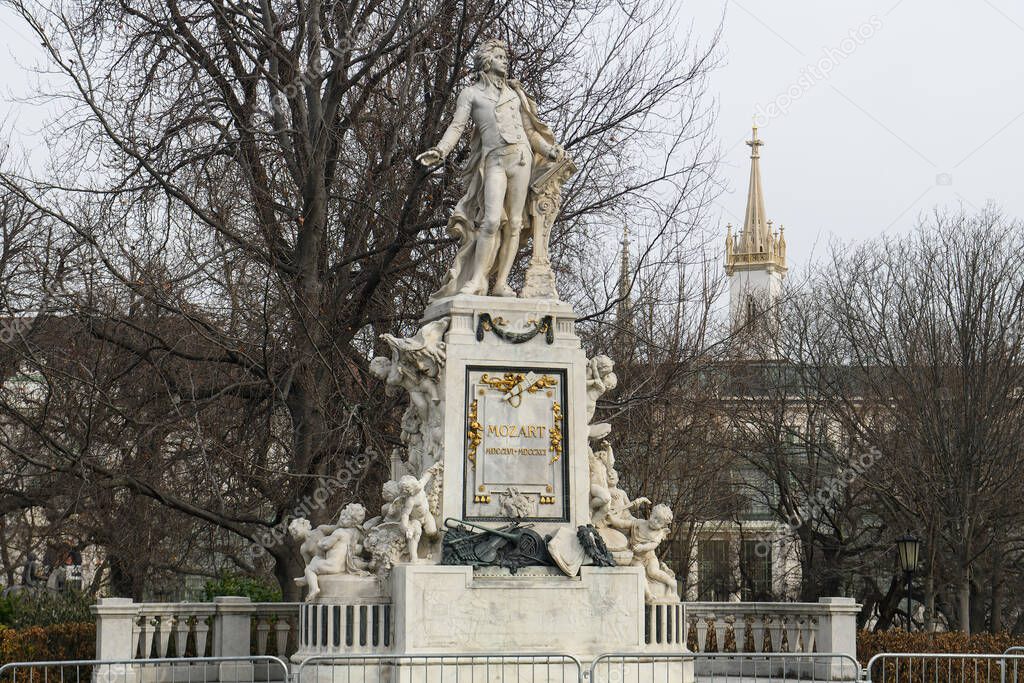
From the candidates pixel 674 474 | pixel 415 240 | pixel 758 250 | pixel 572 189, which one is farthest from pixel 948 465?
pixel 758 250

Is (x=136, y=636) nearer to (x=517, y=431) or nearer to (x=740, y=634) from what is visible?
(x=517, y=431)

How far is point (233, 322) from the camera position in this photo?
74.7 feet

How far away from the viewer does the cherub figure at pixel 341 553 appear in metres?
14.7

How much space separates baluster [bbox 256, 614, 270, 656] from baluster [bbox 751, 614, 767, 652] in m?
5.64

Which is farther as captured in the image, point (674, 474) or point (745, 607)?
point (674, 474)

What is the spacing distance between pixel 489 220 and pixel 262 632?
5.54 m

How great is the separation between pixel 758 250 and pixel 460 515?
72.6 metres

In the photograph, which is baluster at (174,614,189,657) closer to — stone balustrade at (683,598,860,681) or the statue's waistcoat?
stone balustrade at (683,598,860,681)

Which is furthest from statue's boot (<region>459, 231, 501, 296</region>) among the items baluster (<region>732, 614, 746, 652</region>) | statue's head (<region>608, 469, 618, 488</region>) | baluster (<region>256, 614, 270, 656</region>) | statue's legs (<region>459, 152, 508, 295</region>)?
baluster (<region>732, 614, 746, 652</region>)

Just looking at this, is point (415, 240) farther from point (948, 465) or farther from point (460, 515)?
point (948, 465)

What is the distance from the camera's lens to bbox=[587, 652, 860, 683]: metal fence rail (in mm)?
13102

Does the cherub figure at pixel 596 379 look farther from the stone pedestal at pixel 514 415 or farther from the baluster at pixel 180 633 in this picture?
the baluster at pixel 180 633

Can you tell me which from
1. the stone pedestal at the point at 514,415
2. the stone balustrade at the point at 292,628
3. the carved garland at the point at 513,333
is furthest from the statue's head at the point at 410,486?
the stone balustrade at the point at 292,628

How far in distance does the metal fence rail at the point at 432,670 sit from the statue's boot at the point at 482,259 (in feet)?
12.4
